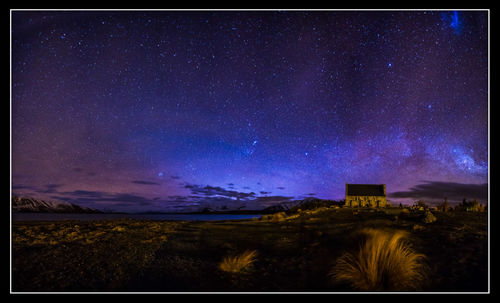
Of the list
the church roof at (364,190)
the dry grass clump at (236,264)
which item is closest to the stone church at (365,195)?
the church roof at (364,190)

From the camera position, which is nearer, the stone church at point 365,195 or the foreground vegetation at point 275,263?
the foreground vegetation at point 275,263

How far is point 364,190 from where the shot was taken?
30.8 m

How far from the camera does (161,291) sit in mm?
6801

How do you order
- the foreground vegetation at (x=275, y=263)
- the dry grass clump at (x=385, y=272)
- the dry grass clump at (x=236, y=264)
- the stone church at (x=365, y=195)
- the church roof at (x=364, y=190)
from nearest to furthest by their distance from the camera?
the dry grass clump at (x=385, y=272) → the foreground vegetation at (x=275, y=263) → the dry grass clump at (x=236, y=264) → the stone church at (x=365, y=195) → the church roof at (x=364, y=190)

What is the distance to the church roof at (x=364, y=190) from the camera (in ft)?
99.4

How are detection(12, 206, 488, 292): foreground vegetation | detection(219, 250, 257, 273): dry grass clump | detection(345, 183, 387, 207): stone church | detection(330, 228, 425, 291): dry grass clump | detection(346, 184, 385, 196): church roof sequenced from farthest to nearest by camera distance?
detection(346, 184, 385, 196): church roof, detection(345, 183, 387, 207): stone church, detection(219, 250, 257, 273): dry grass clump, detection(12, 206, 488, 292): foreground vegetation, detection(330, 228, 425, 291): dry grass clump

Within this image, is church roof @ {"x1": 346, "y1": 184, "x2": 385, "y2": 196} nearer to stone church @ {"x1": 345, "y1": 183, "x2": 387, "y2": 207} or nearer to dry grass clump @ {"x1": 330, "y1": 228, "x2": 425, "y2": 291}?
stone church @ {"x1": 345, "y1": 183, "x2": 387, "y2": 207}

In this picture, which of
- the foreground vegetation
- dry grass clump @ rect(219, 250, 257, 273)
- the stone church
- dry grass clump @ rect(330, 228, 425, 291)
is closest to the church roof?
the stone church

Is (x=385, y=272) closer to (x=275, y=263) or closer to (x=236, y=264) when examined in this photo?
(x=275, y=263)

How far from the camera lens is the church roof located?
30.3 m

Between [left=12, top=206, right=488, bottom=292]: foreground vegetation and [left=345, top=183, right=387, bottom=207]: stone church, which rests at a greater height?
[left=12, top=206, right=488, bottom=292]: foreground vegetation

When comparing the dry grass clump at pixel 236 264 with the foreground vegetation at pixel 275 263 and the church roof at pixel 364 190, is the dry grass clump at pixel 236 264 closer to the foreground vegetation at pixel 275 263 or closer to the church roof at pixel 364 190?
the foreground vegetation at pixel 275 263

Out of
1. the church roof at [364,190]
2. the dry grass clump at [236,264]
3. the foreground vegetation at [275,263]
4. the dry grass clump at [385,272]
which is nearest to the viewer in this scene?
the dry grass clump at [385,272]

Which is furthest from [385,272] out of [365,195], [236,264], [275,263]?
[365,195]
